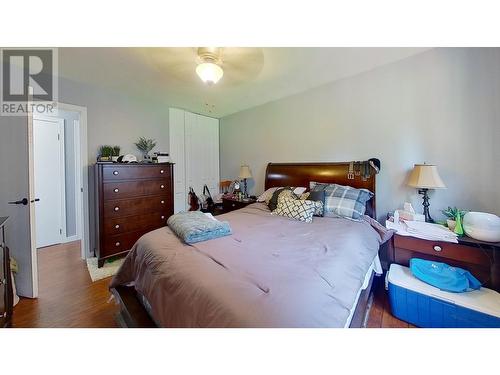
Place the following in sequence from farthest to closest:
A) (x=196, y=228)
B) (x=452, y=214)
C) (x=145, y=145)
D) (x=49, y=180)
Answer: (x=49, y=180) < (x=145, y=145) < (x=452, y=214) < (x=196, y=228)

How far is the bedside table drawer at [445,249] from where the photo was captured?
1476 mm

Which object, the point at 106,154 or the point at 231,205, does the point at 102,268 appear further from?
the point at 231,205

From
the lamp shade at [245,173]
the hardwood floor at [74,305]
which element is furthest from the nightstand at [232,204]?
the hardwood floor at [74,305]

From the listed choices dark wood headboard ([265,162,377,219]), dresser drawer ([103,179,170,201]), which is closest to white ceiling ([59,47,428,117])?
dark wood headboard ([265,162,377,219])

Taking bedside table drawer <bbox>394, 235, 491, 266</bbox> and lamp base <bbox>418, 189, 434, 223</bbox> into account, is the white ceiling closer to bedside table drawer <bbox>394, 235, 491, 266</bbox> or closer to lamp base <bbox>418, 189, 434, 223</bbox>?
lamp base <bbox>418, 189, 434, 223</bbox>

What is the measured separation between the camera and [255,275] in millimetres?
978

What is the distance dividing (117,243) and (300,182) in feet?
8.21

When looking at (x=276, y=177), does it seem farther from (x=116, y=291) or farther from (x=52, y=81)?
(x=52, y=81)

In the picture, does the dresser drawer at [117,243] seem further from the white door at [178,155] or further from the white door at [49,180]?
the white door at [49,180]

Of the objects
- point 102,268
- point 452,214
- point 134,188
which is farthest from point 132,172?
point 452,214

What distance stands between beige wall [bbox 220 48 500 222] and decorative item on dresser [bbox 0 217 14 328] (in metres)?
2.91

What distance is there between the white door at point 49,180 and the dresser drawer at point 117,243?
160 centimetres

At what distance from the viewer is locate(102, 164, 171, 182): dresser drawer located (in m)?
2.51
